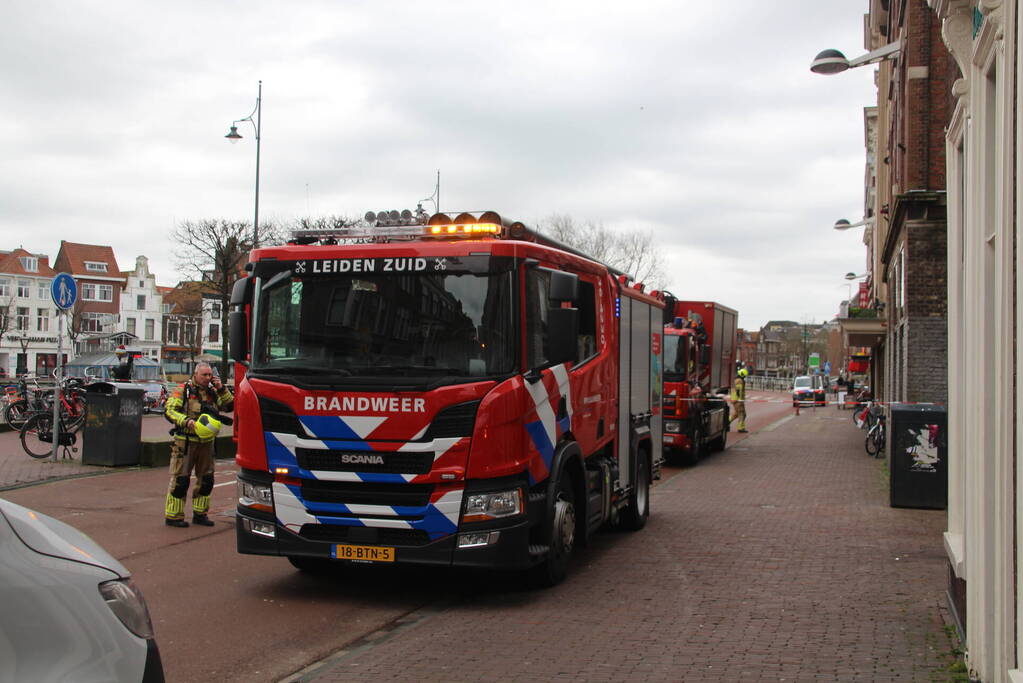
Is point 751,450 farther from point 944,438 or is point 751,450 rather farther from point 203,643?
point 203,643

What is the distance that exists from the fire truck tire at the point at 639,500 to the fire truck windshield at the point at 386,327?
13.0ft

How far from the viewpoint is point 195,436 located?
9.61 meters

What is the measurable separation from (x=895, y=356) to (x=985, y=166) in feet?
54.9

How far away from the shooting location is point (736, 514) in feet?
39.5

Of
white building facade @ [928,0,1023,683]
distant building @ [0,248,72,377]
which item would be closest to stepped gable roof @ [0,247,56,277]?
distant building @ [0,248,72,377]

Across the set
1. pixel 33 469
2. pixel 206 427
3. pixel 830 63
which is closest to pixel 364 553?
pixel 206 427

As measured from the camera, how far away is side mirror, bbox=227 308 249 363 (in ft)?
24.8

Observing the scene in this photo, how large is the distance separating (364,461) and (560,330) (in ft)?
5.78

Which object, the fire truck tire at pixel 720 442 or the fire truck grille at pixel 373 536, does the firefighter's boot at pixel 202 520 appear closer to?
the fire truck grille at pixel 373 536

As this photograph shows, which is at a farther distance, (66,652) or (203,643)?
(203,643)

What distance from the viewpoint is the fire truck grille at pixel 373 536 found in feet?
22.4

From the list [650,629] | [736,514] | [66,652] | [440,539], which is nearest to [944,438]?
[736,514]

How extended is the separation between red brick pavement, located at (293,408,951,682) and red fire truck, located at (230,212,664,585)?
0.56 meters

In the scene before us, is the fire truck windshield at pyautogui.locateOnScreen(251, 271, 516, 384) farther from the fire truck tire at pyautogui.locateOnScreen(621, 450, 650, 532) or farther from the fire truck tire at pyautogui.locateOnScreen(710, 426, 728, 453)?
the fire truck tire at pyautogui.locateOnScreen(710, 426, 728, 453)
